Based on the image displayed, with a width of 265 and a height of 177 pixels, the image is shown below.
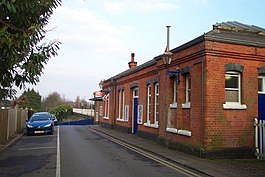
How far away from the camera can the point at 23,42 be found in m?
5.21

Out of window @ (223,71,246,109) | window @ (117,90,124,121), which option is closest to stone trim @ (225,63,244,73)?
window @ (223,71,246,109)

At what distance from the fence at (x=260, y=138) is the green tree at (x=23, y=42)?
9603 mm

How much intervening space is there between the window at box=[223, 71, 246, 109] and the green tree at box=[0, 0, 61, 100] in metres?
8.83

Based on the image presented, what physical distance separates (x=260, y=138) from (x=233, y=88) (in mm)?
2265

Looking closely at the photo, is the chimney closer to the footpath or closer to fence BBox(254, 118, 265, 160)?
the footpath

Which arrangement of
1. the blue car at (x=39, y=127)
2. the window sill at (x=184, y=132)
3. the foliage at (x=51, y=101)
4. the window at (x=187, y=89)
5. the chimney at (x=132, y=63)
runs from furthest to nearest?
the foliage at (x=51, y=101) < the chimney at (x=132, y=63) < the blue car at (x=39, y=127) < the window at (x=187, y=89) < the window sill at (x=184, y=132)

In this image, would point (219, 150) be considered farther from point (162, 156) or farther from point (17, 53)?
point (17, 53)

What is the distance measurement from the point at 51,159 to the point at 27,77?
6647 millimetres

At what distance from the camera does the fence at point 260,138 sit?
485 inches

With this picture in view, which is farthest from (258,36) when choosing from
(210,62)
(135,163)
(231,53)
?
(135,163)

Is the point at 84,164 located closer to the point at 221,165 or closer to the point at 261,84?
the point at 221,165

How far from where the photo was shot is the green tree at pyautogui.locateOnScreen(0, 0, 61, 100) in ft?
16.7

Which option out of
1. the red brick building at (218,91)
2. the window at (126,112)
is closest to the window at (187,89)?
the red brick building at (218,91)

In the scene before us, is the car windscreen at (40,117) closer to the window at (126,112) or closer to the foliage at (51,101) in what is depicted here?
the window at (126,112)
